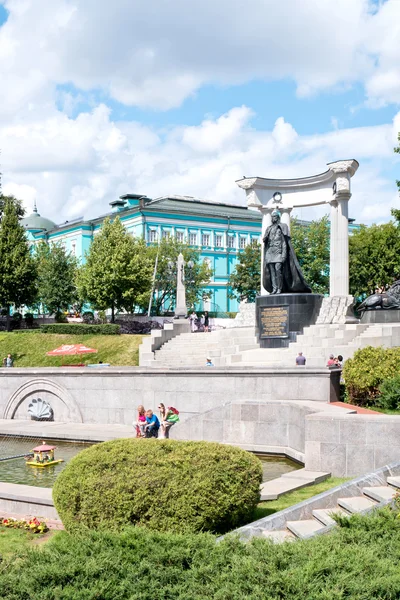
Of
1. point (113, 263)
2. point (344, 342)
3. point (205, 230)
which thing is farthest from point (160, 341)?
point (205, 230)

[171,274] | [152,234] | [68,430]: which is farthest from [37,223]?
[68,430]

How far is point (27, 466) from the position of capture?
1410 cm

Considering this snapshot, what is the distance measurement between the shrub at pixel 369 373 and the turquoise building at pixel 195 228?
→ 5437 cm

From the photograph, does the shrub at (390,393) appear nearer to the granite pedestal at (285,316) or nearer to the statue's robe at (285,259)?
the granite pedestal at (285,316)

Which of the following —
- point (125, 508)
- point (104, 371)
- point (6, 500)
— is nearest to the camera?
point (125, 508)

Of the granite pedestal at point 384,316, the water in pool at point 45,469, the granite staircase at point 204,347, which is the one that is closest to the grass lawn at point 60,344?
the granite staircase at point 204,347

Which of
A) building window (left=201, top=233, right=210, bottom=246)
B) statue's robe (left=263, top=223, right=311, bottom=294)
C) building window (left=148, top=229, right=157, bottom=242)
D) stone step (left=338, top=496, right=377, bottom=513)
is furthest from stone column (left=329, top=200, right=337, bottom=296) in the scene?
building window (left=201, top=233, right=210, bottom=246)

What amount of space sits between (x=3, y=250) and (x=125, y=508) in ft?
150

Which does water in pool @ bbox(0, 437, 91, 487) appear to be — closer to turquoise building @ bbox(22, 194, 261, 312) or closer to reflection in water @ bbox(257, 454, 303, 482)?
reflection in water @ bbox(257, 454, 303, 482)

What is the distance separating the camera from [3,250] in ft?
166

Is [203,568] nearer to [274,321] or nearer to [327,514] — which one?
[327,514]

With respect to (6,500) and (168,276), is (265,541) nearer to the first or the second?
(6,500)

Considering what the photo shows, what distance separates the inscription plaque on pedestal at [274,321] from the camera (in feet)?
85.5

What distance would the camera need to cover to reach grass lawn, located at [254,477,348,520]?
895 centimetres
